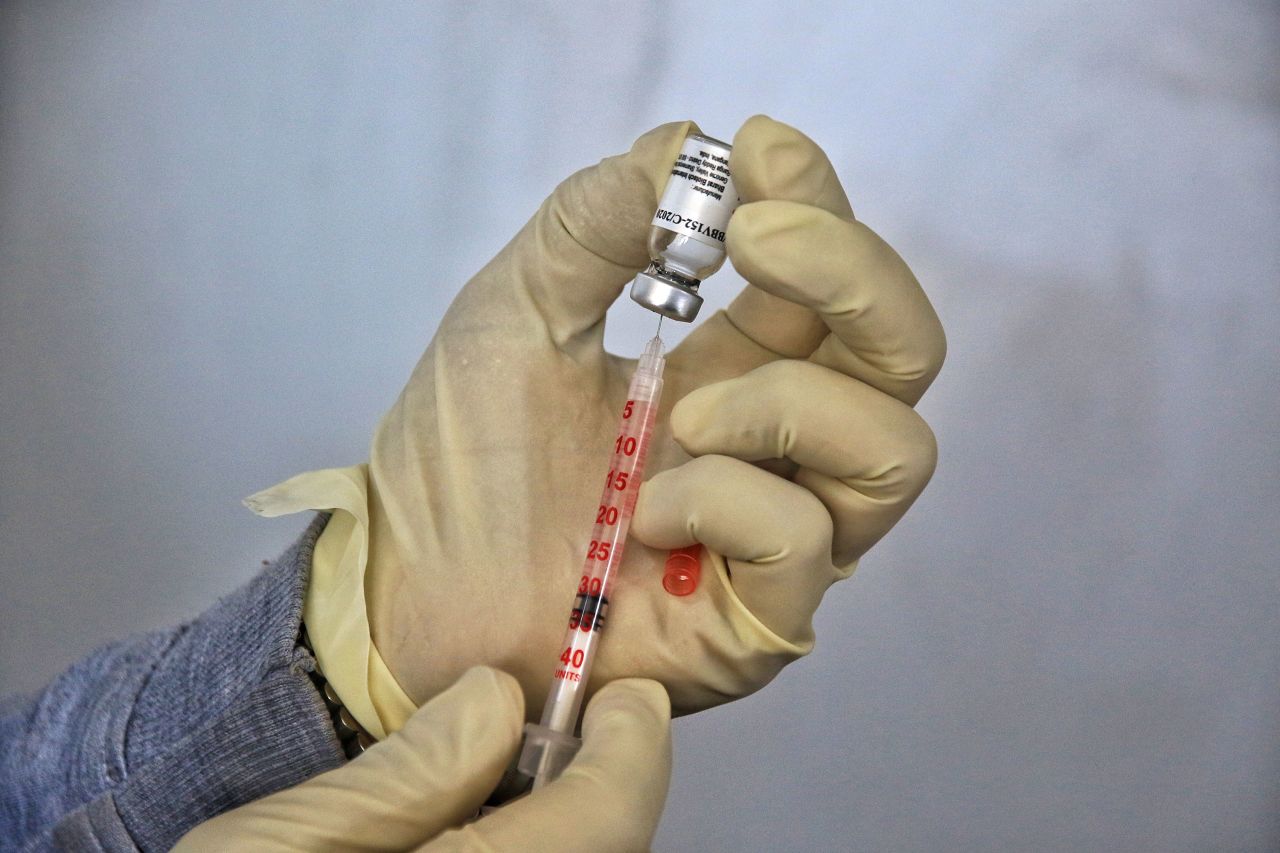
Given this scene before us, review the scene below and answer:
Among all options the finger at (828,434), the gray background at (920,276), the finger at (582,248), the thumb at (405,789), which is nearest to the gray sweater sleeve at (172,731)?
the thumb at (405,789)

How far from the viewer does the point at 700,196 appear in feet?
2.75

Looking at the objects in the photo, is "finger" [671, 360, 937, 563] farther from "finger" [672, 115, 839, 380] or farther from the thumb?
the thumb

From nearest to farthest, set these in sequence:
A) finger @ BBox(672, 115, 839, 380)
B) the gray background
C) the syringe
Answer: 1. finger @ BBox(672, 115, 839, 380)
2. the syringe
3. the gray background

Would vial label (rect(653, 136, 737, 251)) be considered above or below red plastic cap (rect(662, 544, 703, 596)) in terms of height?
above

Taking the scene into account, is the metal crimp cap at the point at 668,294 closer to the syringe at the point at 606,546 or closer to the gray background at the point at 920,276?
the syringe at the point at 606,546

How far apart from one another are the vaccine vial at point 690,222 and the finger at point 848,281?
43 mm

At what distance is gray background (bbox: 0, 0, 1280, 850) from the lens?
1389 mm

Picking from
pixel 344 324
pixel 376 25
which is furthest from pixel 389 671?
pixel 376 25

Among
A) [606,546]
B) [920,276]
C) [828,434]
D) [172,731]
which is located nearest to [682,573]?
[606,546]

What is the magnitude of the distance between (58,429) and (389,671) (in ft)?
3.04

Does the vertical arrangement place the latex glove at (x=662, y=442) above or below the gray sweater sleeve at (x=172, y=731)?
above

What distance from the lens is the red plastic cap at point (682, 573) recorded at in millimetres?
945

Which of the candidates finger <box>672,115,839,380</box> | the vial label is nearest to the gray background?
finger <box>672,115,839,380</box>

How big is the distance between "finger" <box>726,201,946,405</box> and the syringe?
0.16 meters
